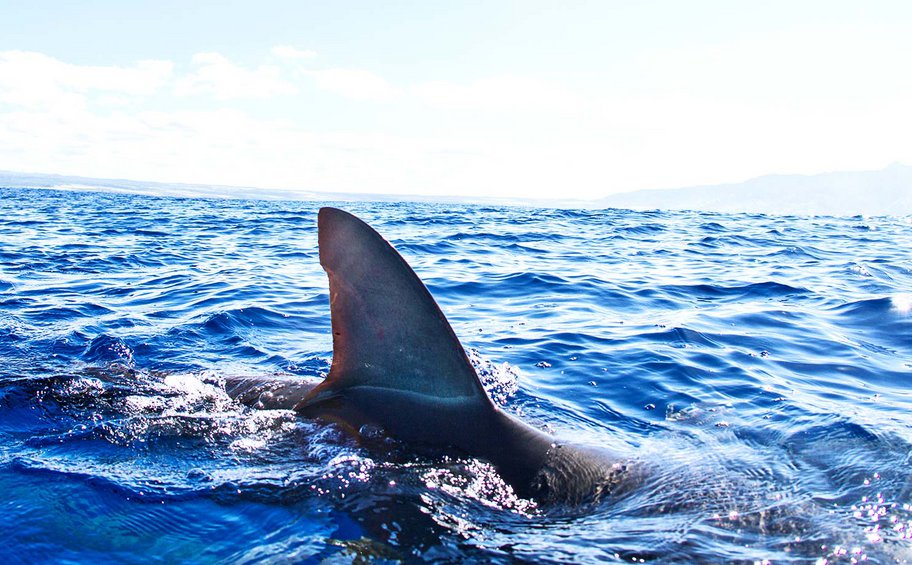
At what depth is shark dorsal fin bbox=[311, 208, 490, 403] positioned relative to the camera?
3.98 m

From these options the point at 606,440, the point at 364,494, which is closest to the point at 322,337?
the point at 606,440

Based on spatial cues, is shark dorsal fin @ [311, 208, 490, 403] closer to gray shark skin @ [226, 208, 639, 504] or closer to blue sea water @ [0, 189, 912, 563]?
gray shark skin @ [226, 208, 639, 504]

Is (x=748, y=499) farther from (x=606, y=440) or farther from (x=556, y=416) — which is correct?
(x=556, y=416)

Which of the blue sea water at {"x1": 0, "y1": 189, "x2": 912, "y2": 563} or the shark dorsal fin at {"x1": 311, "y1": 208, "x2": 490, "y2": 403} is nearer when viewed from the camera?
the blue sea water at {"x1": 0, "y1": 189, "x2": 912, "y2": 563}

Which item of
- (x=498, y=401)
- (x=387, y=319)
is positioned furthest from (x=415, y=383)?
(x=498, y=401)

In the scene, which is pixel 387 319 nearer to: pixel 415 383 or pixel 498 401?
pixel 415 383

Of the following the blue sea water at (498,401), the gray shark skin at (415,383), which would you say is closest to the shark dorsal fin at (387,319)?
the gray shark skin at (415,383)

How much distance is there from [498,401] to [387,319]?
7.59 feet

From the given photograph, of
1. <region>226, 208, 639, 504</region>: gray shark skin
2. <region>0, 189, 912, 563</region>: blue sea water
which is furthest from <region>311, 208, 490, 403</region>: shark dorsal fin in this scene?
<region>0, 189, 912, 563</region>: blue sea water

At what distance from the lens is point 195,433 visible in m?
4.71

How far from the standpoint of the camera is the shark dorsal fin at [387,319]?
13.1ft

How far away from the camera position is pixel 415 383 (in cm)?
413

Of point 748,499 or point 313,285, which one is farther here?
point 313,285

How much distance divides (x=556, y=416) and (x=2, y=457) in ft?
12.6
